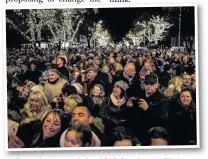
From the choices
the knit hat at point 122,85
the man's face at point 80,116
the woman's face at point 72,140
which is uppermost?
the knit hat at point 122,85

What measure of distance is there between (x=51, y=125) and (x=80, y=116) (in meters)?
0.21

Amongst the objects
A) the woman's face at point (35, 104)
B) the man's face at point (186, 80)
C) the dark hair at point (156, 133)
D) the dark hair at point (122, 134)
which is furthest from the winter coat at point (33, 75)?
the man's face at point (186, 80)

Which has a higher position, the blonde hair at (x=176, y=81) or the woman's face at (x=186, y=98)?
the blonde hair at (x=176, y=81)

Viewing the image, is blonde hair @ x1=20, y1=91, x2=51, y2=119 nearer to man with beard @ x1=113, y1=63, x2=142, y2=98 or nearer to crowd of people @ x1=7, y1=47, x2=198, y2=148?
crowd of people @ x1=7, y1=47, x2=198, y2=148

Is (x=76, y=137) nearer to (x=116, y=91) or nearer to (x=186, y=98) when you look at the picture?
(x=116, y=91)

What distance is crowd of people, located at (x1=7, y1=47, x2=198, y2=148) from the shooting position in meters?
2.88

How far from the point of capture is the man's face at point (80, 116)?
2879mm

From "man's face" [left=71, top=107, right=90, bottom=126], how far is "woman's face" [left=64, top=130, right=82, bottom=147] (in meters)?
0.07

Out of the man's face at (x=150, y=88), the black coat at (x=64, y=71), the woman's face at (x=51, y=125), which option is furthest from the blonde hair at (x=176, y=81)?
the woman's face at (x=51, y=125)

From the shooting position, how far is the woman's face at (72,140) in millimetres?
2873

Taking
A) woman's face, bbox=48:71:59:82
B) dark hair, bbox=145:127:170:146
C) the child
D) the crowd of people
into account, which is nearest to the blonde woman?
the crowd of people

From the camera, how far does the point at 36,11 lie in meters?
2.89

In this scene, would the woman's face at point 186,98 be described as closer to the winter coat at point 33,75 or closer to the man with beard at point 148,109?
the man with beard at point 148,109

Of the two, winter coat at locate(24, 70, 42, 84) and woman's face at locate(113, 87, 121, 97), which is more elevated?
winter coat at locate(24, 70, 42, 84)
